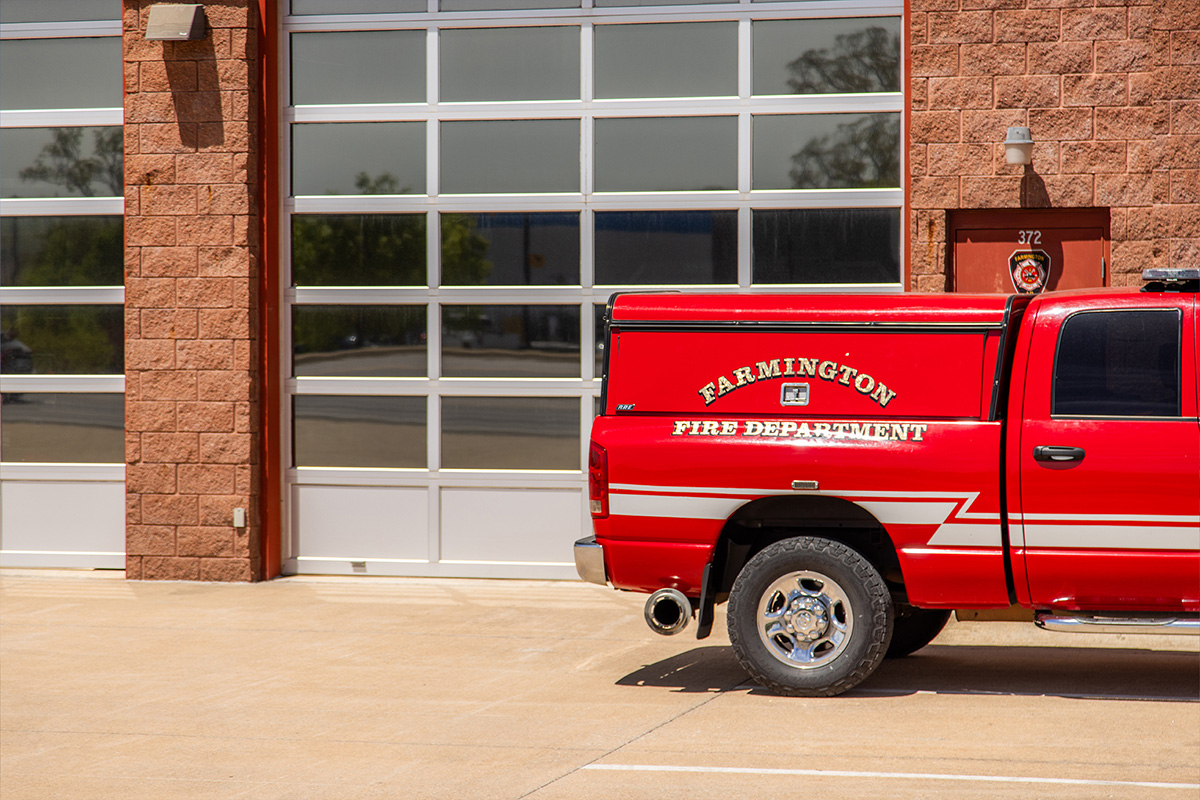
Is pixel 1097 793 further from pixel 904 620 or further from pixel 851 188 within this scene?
pixel 851 188

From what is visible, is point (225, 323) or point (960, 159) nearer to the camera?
point (960, 159)

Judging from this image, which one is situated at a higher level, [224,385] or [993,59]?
[993,59]

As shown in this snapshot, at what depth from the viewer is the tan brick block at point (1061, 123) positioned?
10070mm

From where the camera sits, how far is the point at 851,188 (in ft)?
35.0

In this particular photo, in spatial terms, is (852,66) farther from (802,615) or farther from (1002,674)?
(802,615)

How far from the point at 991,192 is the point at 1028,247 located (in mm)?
493

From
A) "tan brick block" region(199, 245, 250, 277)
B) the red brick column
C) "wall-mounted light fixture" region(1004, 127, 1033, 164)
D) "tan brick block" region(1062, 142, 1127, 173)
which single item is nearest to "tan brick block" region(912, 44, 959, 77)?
"wall-mounted light fixture" region(1004, 127, 1033, 164)

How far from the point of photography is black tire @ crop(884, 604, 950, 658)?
27.0ft

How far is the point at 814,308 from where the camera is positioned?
742cm

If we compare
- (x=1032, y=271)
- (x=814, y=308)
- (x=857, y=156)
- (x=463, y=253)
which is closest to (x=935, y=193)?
(x=857, y=156)

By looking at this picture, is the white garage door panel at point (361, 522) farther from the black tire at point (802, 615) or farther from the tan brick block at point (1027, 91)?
the tan brick block at point (1027, 91)

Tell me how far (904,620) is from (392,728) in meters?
3.25

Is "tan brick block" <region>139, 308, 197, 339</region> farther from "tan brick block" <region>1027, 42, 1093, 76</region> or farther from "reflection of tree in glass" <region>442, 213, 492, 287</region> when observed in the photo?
"tan brick block" <region>1027, 42, 1093, 76</region>

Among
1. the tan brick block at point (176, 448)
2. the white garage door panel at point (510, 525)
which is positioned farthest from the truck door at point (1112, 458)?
the tan brick block at point (176, 448)
